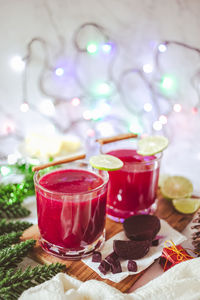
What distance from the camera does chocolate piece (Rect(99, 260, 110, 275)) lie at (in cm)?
121

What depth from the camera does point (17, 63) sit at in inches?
89.2

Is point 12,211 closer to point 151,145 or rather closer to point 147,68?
point 151,145

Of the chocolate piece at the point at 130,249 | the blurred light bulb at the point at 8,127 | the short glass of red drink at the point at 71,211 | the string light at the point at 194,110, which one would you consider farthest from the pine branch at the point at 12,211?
the string light at the point at 194,110

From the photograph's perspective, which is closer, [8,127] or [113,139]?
[113,139]

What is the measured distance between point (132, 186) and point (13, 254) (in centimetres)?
55

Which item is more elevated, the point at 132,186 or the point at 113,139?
the point at 113,139

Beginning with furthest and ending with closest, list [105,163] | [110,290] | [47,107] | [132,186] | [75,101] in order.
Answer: [47,107], [75,101], [132,186], [105,163], [110,290]

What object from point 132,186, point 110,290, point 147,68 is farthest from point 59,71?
point 110,290

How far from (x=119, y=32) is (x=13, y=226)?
1236 mm

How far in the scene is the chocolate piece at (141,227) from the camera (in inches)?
53.3

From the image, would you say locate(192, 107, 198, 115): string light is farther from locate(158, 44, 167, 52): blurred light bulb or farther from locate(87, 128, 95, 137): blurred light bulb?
locate(87, 128, 95, 137): blurred light bulb

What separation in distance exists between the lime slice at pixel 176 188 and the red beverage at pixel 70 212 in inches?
18.5

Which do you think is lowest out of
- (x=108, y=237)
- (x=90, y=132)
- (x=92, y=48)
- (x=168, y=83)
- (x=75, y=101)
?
(x=108, y=237)

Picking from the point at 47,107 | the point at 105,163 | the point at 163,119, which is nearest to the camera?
the point at 105,163
